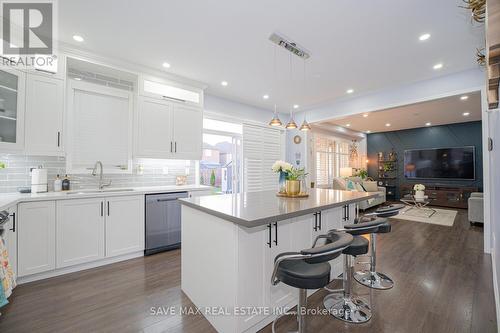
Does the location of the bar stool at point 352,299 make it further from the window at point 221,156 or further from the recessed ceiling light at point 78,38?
the recessed ceiling light at point 78,38

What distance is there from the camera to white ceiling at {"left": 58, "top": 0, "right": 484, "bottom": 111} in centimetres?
217

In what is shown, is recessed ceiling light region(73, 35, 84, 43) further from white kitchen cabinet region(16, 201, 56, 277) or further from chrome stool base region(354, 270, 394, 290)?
chrome stool base region(354, 270, 394, 290)

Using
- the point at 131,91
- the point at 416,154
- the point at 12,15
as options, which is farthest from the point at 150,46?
the point at 416,154

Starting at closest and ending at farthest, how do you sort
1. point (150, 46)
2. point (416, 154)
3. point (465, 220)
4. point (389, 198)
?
point (150, 46)
point (465, 220)
point (416, 154)
point (389, 198)

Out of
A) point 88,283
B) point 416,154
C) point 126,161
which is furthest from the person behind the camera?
point 416,154

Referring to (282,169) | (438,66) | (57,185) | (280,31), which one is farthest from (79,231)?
(438,66)

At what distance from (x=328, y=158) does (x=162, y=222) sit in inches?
240

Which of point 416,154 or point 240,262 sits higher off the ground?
point 416,154

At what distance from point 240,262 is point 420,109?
647cm

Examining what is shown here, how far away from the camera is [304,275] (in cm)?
129

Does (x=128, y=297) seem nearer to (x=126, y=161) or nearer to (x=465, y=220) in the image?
(x=126, y=161)

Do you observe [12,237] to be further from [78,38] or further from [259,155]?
[259,155]

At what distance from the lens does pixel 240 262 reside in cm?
154

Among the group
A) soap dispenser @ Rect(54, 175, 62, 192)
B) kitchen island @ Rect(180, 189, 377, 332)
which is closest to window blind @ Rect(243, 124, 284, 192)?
kitchen island @ Rect(180, 189, 377, 332)
